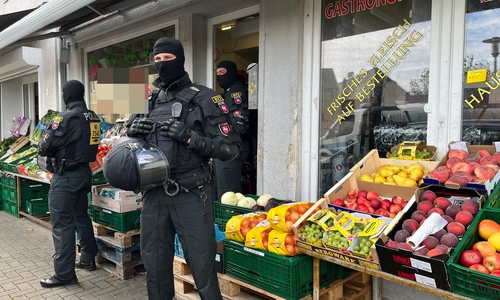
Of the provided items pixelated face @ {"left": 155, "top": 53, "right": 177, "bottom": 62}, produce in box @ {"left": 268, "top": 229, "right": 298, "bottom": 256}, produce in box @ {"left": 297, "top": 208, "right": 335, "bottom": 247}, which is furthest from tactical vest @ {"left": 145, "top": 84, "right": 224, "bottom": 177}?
produce in box @ {"left": 297, "top": 208, "right": 335, "bottom": 247}

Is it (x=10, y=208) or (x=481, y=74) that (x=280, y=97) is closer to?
(x=481, y=74)

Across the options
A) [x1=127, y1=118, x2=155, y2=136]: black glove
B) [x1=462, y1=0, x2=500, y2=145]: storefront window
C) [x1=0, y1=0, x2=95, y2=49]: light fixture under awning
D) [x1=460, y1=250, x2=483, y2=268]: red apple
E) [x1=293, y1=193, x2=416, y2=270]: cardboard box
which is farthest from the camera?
[x1=0, y1=0, x2=95, y2=49]: light fixture under awning

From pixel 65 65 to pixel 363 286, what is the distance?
807cm

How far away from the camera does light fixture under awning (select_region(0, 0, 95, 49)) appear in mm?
4930

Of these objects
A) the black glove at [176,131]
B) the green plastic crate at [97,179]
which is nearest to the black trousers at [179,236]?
the black glove at [176,131]

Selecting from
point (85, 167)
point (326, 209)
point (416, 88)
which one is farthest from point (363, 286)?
point (85, 167)

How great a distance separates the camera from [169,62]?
2.95m

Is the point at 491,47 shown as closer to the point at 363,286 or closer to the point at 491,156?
the point at 491,156

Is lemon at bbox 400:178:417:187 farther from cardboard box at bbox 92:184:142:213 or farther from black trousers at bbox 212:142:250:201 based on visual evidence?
cardboard box at bbox 92:184:142:213

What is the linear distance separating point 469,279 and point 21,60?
10.1 meters

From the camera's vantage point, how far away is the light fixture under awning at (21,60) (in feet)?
30.3

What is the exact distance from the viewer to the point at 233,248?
3.29m

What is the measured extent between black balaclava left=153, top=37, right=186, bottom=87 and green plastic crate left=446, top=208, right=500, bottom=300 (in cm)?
221

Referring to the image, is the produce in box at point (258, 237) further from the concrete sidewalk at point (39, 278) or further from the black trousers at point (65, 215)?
the black trousers at point (65, 215)
